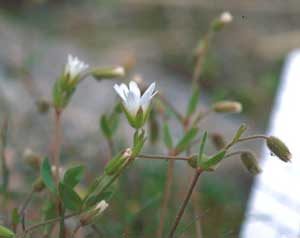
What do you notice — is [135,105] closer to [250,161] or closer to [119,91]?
[119,91]

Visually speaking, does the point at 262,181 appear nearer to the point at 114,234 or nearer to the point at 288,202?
the point at 288,202

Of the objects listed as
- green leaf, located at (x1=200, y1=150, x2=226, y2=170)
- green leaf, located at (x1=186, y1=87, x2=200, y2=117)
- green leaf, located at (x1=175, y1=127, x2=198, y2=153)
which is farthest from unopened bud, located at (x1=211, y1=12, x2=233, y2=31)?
green leaf, located at (x1=200, y1=150, x2=226, y2=170)

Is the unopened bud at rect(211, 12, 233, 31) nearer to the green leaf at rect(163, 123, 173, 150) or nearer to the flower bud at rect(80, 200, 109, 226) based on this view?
the green leaf at rect(163, 123, 173, 150)

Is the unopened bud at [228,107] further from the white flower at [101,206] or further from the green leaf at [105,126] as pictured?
the white flower at [101,206]

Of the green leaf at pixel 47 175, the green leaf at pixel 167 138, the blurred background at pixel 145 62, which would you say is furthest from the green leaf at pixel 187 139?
the blurred background at pixel 145 62

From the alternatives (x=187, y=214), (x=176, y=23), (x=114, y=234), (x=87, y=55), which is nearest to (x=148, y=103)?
(x=114, y=234)
